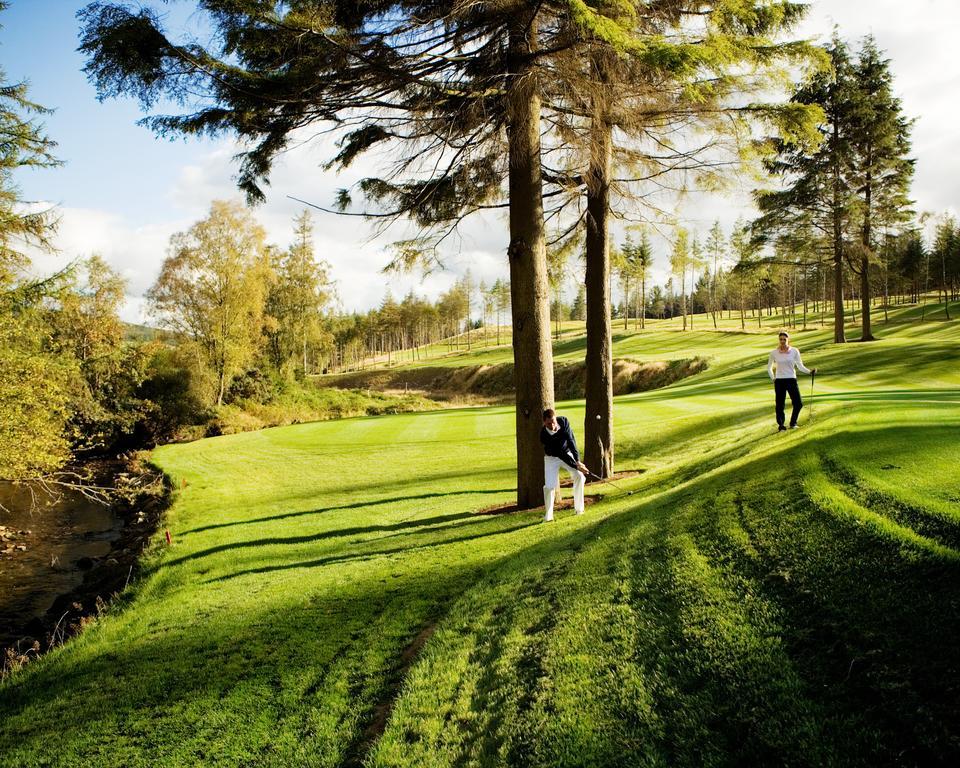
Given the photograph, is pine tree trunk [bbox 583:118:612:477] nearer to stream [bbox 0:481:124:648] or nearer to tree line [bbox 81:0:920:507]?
tree line [bbox 81:0:920:507]

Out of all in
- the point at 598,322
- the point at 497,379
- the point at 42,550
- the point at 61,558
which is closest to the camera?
the point at 598,322

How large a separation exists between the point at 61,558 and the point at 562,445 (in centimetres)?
1277

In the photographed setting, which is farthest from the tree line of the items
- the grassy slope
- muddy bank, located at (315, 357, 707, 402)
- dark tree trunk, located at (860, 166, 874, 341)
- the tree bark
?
muddy bank, located at (315, 357, 707, 402)

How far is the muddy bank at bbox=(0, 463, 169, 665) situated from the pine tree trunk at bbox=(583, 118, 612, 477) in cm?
959

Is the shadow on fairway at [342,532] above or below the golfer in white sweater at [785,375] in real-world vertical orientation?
below

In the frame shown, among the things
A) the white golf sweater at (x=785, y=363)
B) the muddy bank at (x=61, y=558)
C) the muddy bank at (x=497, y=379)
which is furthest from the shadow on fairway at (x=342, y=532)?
the muddy bank at (x=497, y=379)

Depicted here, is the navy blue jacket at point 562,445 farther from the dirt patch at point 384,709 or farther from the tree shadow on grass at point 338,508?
the tree shadow on grass at point 338,508

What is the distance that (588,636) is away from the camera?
15.3ft

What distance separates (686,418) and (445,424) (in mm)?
10363

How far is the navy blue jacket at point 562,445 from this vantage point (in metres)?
9.08

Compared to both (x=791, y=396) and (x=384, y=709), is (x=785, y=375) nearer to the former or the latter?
(x=791, y=396)

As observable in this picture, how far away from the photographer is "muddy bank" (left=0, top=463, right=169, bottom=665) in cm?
976

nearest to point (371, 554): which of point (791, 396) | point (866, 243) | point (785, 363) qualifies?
point (791, 396)

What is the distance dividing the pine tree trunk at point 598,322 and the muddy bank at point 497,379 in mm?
28116
